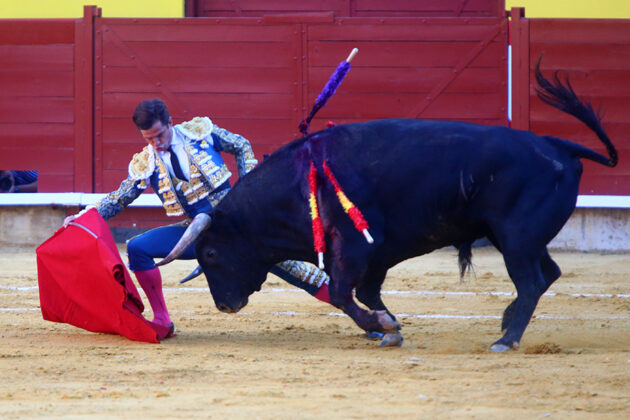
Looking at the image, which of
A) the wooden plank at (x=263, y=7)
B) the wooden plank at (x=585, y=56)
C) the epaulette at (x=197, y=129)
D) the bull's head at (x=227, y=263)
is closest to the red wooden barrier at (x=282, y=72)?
the wooden plank at (x=585, y=56)

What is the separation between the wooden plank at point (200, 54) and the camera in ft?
26.6

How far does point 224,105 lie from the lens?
26.7ft

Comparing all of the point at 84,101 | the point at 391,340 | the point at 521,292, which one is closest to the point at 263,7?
the point at 84,101

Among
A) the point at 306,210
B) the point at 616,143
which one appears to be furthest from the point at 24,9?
the point at 306,210

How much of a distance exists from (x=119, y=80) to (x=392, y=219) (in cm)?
480

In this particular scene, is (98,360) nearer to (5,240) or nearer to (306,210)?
(306,210)

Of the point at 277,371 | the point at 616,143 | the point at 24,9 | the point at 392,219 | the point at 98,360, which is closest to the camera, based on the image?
the point at 277,371

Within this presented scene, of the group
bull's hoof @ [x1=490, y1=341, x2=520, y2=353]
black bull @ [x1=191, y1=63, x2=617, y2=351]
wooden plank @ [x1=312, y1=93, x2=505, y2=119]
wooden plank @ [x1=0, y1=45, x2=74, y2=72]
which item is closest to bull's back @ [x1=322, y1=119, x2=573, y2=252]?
black bull @ [x1=191, y1=63, x2=617, y2=351]

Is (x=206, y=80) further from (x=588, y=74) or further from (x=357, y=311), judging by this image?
(x=357, y=311)

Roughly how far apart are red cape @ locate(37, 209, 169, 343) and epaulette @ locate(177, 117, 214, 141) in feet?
1.64

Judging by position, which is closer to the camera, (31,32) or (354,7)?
(31,32)

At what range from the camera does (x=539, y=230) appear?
3705mm

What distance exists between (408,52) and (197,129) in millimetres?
4077

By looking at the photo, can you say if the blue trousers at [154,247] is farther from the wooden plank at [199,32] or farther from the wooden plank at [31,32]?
the wooden plank at [31,32]
